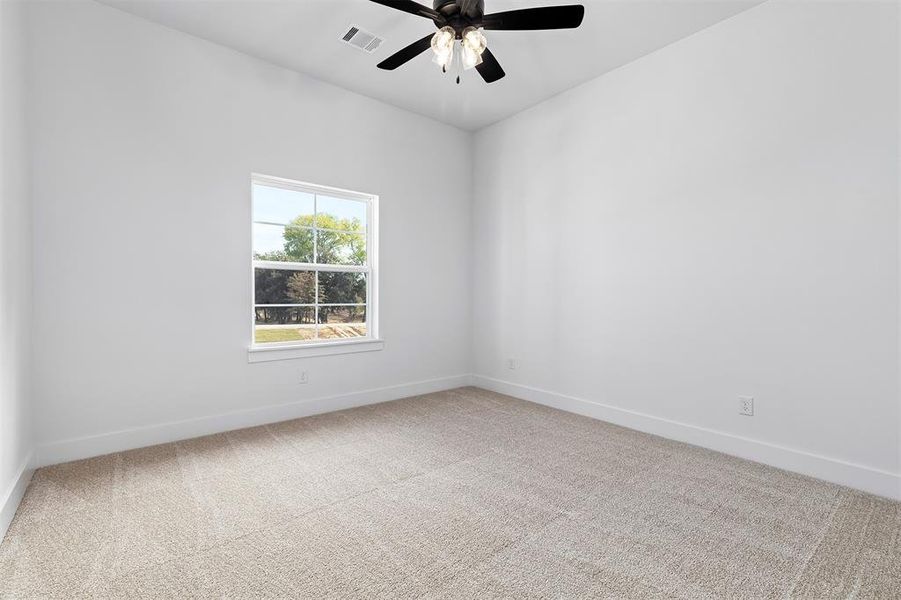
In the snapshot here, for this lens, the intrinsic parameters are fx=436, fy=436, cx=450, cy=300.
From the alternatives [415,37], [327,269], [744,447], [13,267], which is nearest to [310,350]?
[327,269]

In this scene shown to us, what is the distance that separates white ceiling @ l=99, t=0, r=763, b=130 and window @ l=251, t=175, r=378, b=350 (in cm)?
97

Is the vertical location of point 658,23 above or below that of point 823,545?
above

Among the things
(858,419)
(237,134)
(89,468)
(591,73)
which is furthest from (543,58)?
(89,468)

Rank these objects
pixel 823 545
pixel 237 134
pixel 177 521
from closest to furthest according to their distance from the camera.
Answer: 1. pixel 823 545
2. pixel 177 521
3. pixel 237 134

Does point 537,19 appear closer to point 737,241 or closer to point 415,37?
point 415,37

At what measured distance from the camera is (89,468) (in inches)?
101

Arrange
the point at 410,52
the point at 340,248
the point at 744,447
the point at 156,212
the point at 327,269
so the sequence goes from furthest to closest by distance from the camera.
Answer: the point at 340,248
the point at 327,269
the point at 156,212
the point at 744,447
the point at 410,52

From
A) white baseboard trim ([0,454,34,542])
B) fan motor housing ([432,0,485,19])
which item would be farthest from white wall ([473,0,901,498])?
white baseboard trim ([0,454,34,542])

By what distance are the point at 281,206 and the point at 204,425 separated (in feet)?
5.90

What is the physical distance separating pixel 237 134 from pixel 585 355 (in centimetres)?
332

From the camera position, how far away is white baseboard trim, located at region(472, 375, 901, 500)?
2363mm

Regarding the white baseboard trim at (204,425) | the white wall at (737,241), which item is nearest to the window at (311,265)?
the white baseboard trim at (204,425)

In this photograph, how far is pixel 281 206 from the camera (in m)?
3.64

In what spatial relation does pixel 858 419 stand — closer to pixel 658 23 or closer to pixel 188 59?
pixel 658 23
